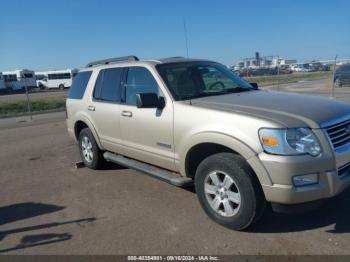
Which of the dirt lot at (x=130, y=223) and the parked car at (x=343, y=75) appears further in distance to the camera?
the parked car at (x=343, y=75)

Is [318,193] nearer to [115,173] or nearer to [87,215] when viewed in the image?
[87,215]

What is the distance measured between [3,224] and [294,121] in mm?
3634

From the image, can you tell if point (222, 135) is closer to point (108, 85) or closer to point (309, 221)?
point (309, 221)

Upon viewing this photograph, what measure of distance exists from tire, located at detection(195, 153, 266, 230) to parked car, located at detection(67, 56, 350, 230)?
0.01 metres

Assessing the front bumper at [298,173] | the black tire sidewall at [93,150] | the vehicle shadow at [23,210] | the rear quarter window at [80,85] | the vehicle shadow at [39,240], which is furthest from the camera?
the rear quarter window at [80,85]

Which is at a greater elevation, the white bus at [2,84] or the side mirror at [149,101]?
the side mirror at [149,101]

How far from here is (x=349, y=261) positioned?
3.27 metres

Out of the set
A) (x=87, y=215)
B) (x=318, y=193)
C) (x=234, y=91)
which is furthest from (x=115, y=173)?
(x=318, y=193)

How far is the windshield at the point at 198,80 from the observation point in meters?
4.79

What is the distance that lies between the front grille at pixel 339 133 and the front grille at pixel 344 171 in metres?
0.22

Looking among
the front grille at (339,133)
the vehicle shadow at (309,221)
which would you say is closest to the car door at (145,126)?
the vehicle shadow at (309,221)

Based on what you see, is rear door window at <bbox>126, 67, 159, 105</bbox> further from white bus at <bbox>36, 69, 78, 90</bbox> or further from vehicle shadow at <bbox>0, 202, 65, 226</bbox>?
white bus at <bbox>36, 69, 78, 90</bbox>

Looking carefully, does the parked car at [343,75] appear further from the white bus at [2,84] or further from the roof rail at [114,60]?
the white bus at [2,84]

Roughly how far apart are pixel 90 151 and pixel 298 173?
4.22 m
